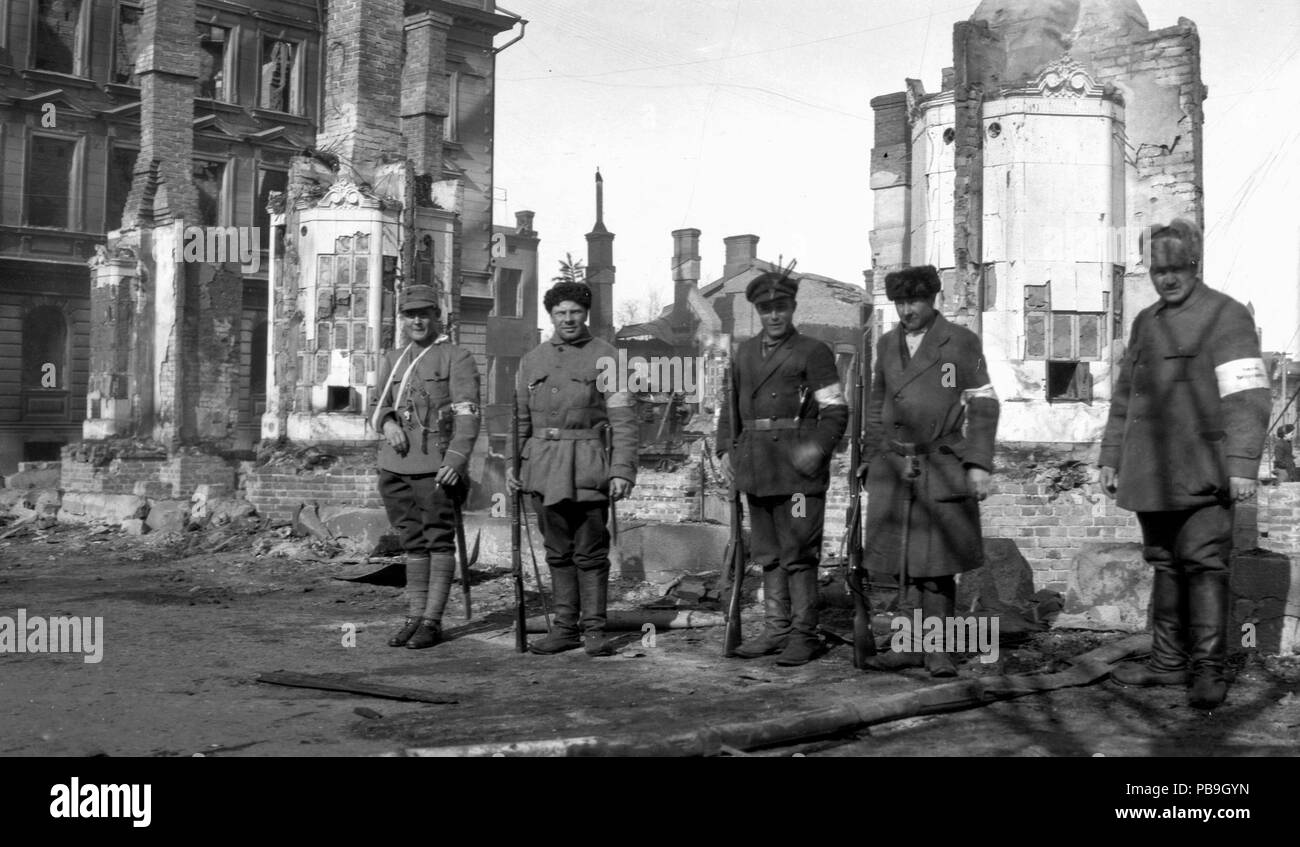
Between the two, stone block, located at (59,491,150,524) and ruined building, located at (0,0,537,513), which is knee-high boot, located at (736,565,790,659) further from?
stone block, located at (59,491,150,524)

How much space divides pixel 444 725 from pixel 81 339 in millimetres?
28882

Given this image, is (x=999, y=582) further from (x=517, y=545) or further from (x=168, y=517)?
(x=168, y=517)

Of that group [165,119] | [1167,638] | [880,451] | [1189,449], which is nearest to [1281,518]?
[1167,638]

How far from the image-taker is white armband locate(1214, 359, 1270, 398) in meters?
5.06

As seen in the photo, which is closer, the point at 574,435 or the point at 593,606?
the point at 593,606

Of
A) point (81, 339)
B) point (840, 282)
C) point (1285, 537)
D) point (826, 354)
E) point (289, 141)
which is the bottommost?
point (1285, 537)

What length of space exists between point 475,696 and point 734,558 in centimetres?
184

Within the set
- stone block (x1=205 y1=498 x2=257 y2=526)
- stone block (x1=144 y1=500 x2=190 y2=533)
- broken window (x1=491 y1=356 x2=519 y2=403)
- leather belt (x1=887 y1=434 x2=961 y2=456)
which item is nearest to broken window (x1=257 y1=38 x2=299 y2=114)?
broken window (x1=491 y1=356 x2=519 y2=403)

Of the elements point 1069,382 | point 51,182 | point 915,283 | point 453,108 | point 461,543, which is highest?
point 453,108

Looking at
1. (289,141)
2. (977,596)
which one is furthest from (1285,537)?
(289,141)

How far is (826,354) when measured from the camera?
6480 millimetres

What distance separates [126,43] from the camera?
3189 centimetres

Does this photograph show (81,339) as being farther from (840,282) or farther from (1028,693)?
(1028,693)

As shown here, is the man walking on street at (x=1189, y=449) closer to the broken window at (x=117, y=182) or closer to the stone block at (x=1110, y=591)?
the stone block at (x=1110, y=591)
